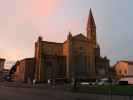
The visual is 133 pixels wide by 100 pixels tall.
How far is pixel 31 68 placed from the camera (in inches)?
3238

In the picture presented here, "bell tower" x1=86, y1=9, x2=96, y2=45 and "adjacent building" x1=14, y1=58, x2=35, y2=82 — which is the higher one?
"bell tower" x1=86, y1=9, x2=96, y2=45

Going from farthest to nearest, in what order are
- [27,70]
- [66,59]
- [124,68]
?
[124,68], [27,70], [66,59]

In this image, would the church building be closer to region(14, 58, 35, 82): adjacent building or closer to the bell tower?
region(14, 58, 35, 82): adjacent building

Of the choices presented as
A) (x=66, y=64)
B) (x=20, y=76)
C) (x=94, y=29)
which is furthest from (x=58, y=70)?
(x=94, y=29)

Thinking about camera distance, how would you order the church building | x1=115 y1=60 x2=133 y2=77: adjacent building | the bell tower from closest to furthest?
1. the church building
2. the bell tower
3. x1=115 y1=60 x2=133 y2=77: adjacent building

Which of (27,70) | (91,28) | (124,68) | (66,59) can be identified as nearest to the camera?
(66,59)

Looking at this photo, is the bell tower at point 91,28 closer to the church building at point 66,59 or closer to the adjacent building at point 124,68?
the church building at point 66,59

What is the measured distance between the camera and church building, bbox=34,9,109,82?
7650cm

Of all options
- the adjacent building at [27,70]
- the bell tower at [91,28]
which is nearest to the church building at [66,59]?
the adjacent building at [27,70]

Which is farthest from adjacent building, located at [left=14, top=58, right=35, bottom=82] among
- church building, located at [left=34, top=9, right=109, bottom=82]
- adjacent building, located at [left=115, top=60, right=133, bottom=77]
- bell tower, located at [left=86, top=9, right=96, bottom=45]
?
adjacent building, located at [left=115, top=60, right=133, bottom=77]

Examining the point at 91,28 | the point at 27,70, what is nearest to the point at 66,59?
the point at 27,70

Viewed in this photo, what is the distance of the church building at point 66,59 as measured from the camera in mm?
76500

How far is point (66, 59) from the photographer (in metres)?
78.6

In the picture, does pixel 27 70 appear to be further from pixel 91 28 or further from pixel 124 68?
pixel 124 68
